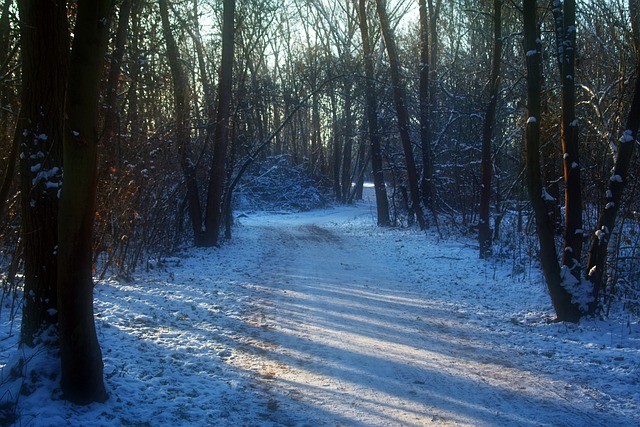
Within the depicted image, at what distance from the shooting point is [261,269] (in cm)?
1192

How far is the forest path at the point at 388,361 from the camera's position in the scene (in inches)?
175

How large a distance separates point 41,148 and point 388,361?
4153 millimetres

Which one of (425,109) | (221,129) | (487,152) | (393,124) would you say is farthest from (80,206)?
(393,124)

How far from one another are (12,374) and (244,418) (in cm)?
196

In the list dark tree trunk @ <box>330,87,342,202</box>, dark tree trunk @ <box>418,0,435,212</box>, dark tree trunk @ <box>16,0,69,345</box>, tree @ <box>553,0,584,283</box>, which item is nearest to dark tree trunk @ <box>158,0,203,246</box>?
dark tree trunk @ <box>16,0,69,345</box>

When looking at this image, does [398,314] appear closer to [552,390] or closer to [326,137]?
[552,390]

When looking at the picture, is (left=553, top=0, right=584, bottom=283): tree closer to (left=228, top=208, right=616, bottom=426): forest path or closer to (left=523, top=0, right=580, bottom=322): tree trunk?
(left=523, top=0, right=580, bottom=322): tree trunk

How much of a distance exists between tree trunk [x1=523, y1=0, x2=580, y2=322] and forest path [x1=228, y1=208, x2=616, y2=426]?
3.30 feet

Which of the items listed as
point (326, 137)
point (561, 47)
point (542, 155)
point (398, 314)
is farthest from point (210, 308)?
point (326, 137)

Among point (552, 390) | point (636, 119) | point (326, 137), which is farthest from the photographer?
point (326, 137)

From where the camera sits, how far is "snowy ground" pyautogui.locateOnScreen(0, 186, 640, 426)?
14.2 ft

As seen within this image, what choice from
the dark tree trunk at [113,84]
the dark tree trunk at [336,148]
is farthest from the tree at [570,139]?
the dark tree trunk at [336,148]

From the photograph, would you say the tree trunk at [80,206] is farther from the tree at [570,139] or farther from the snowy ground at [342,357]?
the tree at [570,139]

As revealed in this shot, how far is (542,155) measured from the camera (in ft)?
35.7
